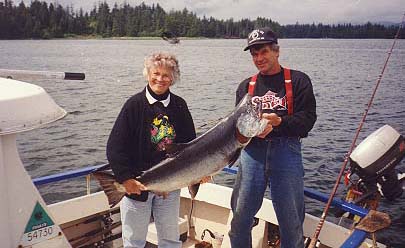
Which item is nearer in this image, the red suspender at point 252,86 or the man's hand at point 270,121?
the man's hand at point 270,121

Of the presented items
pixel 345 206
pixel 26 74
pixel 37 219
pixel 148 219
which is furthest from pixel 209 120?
pixel 37 219

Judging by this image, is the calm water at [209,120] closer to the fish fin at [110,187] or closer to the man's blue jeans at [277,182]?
the man's blue jeans at [277,182]

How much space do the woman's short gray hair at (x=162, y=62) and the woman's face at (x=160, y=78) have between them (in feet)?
0.09

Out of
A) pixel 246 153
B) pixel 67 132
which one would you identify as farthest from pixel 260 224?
pixel 67 132

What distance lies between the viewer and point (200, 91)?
28.3 meters

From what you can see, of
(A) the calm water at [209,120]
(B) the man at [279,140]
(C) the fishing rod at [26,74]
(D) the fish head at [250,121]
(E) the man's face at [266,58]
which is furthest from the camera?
(A) the calm water at [209,120]

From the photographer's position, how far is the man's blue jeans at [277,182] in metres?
4.07

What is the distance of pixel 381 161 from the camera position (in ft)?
17.5

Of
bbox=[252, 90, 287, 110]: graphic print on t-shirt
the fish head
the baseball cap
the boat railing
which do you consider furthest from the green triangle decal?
the baseball cap

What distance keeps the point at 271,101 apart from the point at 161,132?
1164mm

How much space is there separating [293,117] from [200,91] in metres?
24.5

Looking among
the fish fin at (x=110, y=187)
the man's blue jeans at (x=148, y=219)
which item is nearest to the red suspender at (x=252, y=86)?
the man's blue jeans at (x=148, y=219)

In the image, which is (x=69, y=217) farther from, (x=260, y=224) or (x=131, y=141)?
(x=260, y=224)

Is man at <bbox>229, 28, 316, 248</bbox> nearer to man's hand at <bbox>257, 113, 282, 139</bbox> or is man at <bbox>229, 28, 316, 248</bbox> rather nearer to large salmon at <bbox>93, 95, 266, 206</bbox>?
man's hand at <bbox>257, 113, 282, 139</bbox>
